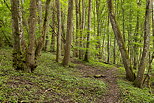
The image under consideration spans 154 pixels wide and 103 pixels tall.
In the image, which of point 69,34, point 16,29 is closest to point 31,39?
point 16,29

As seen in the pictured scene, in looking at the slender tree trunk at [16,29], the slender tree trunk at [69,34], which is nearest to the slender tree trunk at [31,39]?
the slender tree trunk at [16,29]

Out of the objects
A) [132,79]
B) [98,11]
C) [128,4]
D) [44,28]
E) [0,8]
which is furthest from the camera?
[98,11]

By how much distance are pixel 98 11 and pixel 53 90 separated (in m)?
17.5

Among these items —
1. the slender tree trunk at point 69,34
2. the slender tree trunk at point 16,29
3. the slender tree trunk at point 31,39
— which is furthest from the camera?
the slender tree trunk at point 69,34

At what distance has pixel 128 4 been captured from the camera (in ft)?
47.6

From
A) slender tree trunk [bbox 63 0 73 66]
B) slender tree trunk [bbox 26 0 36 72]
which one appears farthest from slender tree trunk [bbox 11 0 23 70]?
slender tree trunk [bbox 63 0 73 66]

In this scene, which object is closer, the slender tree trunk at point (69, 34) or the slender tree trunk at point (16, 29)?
the slender tree trunk at point (16, 29)

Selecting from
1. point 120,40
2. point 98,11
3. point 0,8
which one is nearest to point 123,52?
point 120,40

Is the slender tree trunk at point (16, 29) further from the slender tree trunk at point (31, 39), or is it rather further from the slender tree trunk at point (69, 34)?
the slender tree trunk at point (69, 34)

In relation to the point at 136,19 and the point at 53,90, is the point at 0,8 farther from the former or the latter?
the point at 136,19

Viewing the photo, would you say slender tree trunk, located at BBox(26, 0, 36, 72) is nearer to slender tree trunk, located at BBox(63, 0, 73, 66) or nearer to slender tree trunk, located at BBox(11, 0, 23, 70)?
slender tree trunk, located at BBox(11, 0, 23, 70)

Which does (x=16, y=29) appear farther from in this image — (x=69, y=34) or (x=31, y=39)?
(x=69, y=34)

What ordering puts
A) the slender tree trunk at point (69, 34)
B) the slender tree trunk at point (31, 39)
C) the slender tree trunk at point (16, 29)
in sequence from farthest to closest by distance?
the slender tree trunk at point (69, 34), the slender tree trunk at point (31, 39), the slender tree trunk at point (16, 29)

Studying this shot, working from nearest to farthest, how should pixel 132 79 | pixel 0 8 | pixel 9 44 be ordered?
pixel 132 79 → pixel 0 8 → pixel 9 44
